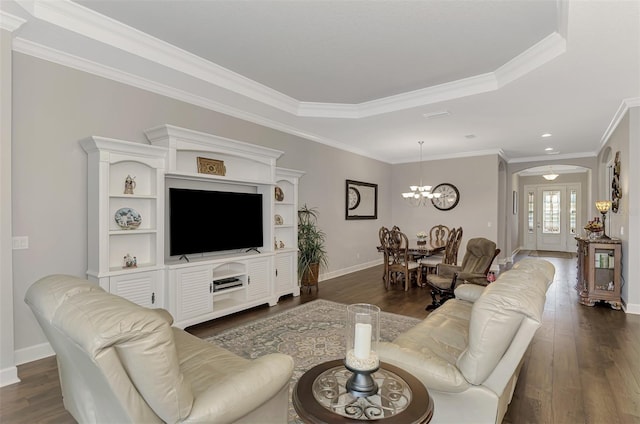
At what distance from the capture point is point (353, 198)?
7.59 meters

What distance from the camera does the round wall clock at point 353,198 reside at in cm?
749

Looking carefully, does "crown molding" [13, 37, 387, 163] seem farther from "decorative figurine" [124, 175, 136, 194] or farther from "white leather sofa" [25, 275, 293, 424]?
"white leather sofa" [25, 275, 293, 424]

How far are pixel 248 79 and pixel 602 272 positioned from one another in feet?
18.8

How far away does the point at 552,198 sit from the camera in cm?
1185

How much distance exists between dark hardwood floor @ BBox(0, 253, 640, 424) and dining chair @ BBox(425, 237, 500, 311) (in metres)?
0.37

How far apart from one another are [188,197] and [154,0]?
6.77 ft

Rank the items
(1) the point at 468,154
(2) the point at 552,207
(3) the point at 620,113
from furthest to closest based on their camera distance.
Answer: (2) the point at 552,207, (1) the point at 468,154, (3) the point at 620,113

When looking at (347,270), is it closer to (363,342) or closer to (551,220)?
(363,342)

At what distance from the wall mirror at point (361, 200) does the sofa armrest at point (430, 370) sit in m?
5.50

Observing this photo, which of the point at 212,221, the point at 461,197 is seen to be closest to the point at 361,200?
the point at 461,197

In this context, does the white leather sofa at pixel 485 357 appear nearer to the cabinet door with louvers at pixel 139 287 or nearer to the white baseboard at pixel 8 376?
the cabinet door with louvers at pixel 139 287

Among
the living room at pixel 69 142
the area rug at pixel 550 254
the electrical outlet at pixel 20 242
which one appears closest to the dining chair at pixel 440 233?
the living room at pixel 69 142

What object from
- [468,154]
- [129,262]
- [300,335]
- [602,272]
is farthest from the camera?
[468,154]

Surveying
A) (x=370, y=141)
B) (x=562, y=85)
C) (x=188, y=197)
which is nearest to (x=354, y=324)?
(x=188, y=197)
